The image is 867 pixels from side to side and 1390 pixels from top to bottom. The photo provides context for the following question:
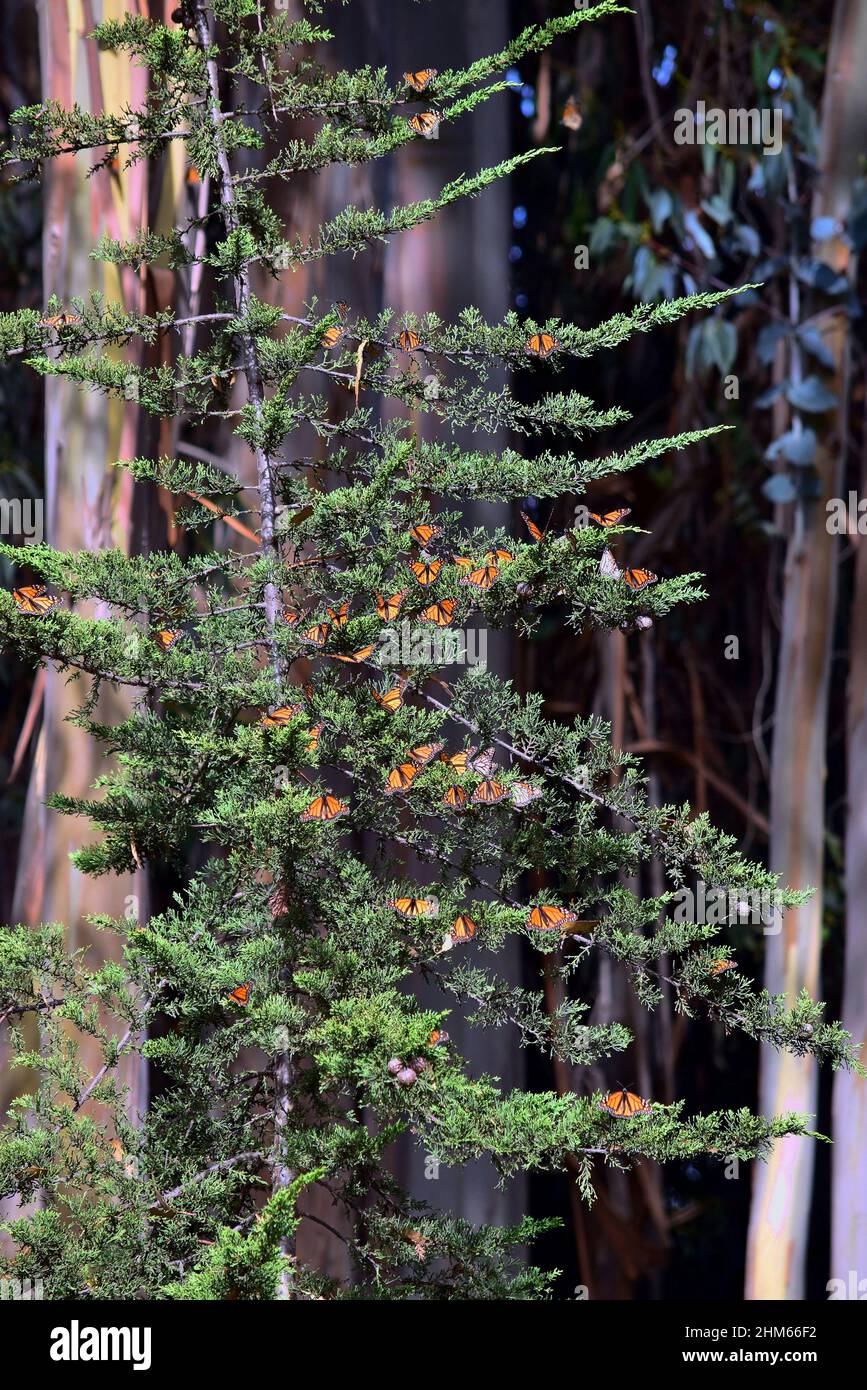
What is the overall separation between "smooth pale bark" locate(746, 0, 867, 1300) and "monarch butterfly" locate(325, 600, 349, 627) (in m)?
1.46

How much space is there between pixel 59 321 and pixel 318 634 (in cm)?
33

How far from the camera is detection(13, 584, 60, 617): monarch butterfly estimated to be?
3.49 feet

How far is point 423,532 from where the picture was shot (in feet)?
3.88

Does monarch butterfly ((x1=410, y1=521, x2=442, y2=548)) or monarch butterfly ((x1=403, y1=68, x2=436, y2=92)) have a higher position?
monarch butterfly ((x1=403, y1=68, x2=436, y2=92))

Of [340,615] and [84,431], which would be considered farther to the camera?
[84,431]

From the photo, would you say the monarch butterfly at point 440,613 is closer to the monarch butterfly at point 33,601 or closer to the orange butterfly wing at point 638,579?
the orange butterfly wing at point 638,579

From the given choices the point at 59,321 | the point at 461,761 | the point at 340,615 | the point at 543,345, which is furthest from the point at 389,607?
the point at 59,321

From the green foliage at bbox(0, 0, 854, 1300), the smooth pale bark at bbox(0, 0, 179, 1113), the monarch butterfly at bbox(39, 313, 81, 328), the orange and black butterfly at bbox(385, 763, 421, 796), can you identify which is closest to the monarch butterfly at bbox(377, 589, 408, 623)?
the green foliage at bbox(0, 0, 854, 1300)

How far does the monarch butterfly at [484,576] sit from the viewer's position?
1.16 meters

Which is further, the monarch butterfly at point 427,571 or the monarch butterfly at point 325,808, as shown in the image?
the monarch butterfly at point 427,571

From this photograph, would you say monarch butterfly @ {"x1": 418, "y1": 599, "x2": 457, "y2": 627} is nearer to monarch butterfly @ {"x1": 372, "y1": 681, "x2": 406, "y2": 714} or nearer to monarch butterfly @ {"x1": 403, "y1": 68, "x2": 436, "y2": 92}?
monarch butterfly @ {"x1": 372, "y1": 681, "x2": 406, "y2": 714}

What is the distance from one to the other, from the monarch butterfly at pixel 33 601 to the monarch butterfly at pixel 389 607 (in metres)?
0.25

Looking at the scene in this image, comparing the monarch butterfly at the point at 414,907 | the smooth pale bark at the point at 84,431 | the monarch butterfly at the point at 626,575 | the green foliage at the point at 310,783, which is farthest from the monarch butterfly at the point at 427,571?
the smooth pale bark at the point at 84,431

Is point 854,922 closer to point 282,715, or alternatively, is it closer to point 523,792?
point 523,792
